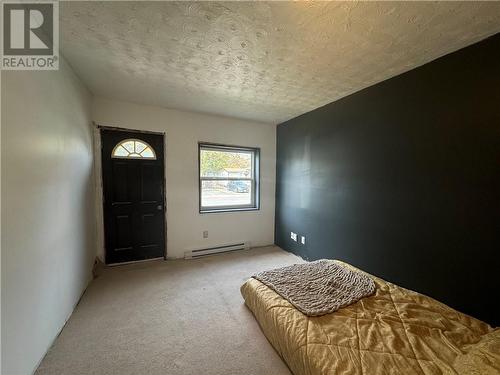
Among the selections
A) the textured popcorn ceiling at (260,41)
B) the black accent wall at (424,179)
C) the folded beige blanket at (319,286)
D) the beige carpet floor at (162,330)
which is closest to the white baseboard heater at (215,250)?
the beige carpet floor at (162,330)

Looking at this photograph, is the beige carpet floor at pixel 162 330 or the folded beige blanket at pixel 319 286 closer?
the beige carpet floor at pixel 162 330

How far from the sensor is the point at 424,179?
1.94 metres

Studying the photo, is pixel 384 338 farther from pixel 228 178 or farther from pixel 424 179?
pixel 228 178

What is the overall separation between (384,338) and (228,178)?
307cm

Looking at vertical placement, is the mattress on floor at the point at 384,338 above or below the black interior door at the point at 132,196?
below

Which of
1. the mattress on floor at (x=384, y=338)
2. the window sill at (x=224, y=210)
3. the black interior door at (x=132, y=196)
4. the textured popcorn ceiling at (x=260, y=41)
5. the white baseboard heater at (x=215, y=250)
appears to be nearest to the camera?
the mattress on floor at (x=384, y=338)

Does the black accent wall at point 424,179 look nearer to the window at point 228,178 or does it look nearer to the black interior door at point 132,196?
the window at point 228,178

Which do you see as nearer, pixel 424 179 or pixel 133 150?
pixel 424 179

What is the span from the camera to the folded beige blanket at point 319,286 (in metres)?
1.58

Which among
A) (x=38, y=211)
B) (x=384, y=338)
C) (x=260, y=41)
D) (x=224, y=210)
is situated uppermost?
(x=260, y=41)

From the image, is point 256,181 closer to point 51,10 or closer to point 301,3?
point 301,3

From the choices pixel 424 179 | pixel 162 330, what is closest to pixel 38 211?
pixel 162 330

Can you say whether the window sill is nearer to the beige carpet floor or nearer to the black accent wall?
the beige carpet floor

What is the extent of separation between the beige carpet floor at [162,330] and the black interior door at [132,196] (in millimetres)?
435
